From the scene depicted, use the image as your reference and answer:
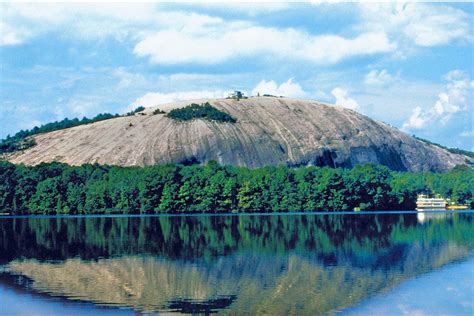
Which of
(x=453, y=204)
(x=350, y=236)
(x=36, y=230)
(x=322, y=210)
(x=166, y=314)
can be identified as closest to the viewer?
(x=166, y=314)

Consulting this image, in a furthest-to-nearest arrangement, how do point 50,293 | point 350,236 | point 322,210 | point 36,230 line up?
point 322,210 → point 36,230 → point 350,236 → point 50,293

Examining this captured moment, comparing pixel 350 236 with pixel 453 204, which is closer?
pixel 350 236

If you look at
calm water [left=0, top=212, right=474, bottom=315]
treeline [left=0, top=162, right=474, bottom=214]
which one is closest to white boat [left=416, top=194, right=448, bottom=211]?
treeline [left=0, top=162, right=474, bottom=214]

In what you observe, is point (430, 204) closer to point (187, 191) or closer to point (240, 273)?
point (187, 191)

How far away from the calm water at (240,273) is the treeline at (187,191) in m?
62.3

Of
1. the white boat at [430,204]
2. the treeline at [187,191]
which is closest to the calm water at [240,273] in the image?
the treeline at [187,191]

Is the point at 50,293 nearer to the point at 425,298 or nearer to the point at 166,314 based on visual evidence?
the point at 166,314

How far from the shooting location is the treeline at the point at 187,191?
141000 mm

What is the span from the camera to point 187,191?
14088 cm

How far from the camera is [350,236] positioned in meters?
73.4

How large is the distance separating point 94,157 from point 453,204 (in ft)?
258

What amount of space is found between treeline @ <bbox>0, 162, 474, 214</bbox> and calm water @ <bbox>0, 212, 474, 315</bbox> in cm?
6228

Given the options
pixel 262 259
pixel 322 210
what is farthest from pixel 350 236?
pixel 322 210

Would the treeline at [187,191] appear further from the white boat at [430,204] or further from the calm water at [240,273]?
the calm water at [240,273]
